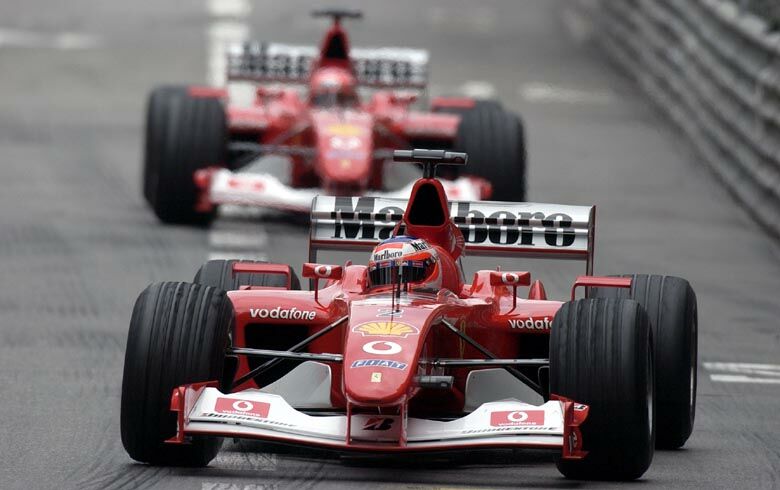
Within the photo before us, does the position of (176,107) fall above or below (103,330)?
above

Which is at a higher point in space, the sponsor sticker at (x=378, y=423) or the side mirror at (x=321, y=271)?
the side mirror at (x=321, y=271)

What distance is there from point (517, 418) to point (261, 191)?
8.62 m

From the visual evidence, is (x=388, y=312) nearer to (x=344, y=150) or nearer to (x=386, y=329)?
(x=386, y=329)

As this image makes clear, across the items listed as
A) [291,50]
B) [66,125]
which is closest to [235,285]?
[291,50]

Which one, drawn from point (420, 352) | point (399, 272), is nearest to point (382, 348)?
point (420, 352)

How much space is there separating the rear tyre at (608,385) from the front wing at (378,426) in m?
0.09

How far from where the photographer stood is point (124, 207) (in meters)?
19.4

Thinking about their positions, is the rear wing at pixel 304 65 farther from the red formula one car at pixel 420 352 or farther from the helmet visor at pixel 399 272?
the helmet visor at pixel 399 272

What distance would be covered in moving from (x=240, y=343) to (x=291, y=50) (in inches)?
383

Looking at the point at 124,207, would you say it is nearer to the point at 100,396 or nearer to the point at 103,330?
the point at 103,330

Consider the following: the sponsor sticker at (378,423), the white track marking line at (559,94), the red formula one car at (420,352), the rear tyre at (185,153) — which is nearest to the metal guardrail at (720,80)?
the white track marking line at (559,94)

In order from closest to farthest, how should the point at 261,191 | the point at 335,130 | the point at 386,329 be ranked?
the point at 386,329, the point at 261,191, the point at 335,130

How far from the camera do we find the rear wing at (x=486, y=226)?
11219 mm

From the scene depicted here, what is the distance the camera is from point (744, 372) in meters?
12.8
